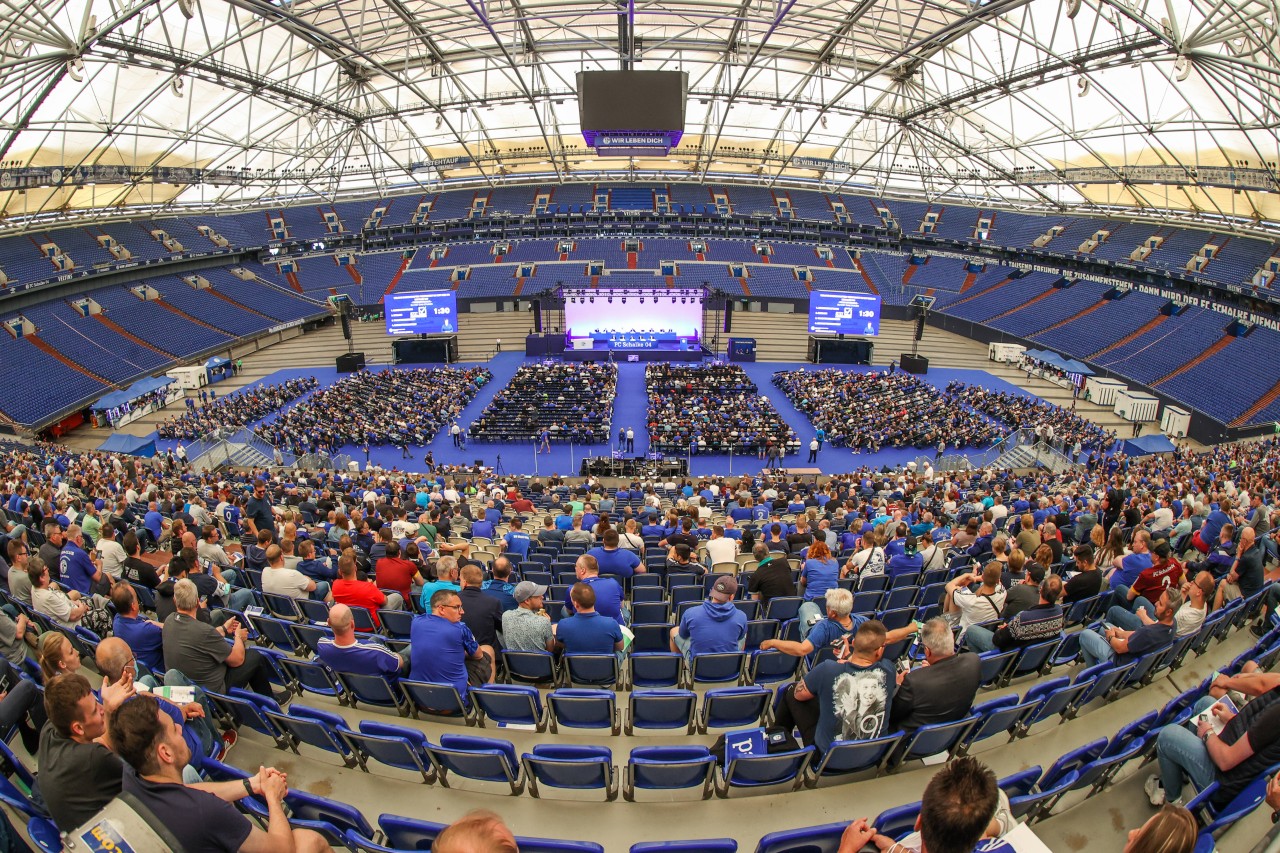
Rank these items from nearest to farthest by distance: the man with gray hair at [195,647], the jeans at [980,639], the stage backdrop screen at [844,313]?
the man with gray hair at [195,647] < the jeans at [980,639] < the stage backdrop screen at [844,313]

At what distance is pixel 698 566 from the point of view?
25.7ft

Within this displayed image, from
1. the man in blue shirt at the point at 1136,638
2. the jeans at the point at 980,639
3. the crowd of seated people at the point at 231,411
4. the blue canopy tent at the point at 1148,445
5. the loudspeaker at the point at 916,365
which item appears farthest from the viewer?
the loudspeaker at the point at 916,365

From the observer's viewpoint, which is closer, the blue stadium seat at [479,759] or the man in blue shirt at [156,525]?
the blue stadium seat at [479,759]

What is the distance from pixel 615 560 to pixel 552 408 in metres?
20.4

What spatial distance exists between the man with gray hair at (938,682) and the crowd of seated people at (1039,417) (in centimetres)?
2213

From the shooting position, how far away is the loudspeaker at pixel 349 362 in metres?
34.8

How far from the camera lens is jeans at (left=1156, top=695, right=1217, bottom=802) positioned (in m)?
3.39

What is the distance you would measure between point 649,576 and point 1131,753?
4827 mm

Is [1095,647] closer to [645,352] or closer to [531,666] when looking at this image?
[531,666]

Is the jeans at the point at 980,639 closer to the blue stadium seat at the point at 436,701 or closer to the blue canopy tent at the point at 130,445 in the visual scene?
the blue stadium seat at the point at 436,701

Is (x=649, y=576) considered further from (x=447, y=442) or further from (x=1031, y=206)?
(x=1031, y=206)

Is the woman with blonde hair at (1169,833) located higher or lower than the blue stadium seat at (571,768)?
higher

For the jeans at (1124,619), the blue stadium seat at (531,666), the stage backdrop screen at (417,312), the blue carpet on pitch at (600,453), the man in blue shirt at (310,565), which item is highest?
the stage backdrop screen at (417,312)

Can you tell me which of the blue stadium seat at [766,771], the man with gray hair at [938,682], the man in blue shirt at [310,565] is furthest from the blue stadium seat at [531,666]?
the man in blue shirt at [310,565]
